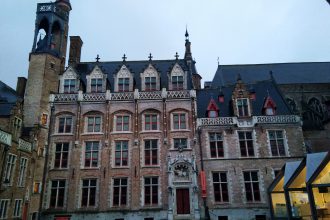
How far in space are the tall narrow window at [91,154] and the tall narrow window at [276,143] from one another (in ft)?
53.4

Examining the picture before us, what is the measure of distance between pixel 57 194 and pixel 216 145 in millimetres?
14999

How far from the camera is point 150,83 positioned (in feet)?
84.9

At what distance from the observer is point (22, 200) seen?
1986 centimetres

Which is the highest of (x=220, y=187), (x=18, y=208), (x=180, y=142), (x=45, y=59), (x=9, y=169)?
(x=45, y=59)

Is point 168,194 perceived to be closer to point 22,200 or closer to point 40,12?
point 22,200

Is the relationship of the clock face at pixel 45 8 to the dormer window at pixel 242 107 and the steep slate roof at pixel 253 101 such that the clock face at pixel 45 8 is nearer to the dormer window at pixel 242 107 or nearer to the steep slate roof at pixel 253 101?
the steep slate roof at pixel 253 101

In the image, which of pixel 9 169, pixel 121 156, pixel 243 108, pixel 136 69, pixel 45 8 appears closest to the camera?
pixel 9 169

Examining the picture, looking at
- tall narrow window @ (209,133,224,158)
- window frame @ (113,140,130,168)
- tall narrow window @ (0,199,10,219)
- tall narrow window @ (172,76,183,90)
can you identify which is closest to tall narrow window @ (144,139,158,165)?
window frame @ (113,140,130,168)

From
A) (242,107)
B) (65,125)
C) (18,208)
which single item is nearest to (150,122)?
(65,125)

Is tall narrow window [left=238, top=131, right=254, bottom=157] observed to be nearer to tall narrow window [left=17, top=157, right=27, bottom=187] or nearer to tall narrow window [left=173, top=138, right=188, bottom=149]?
tall narrow window [left=173, top=138, right=188, bottom=149]

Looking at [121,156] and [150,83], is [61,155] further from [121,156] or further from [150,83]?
[150,83]

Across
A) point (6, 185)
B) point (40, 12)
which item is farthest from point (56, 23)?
point (6, 185)

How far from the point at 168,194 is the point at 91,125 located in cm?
975

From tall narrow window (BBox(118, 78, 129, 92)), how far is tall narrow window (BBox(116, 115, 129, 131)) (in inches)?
115
